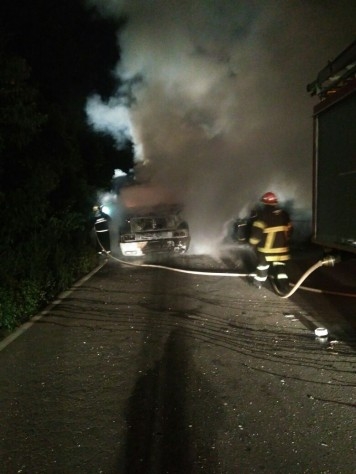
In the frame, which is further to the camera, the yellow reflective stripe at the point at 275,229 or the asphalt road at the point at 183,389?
the yellow reflective stripe at the point at 275,229

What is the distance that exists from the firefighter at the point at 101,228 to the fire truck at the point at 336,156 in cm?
700

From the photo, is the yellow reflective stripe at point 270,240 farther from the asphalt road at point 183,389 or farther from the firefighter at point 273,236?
the asphalt road at point 183,389

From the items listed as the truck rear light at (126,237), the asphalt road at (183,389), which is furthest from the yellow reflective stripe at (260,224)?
the truck rear light at (126,237)

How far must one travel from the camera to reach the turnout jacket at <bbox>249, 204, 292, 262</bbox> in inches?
255

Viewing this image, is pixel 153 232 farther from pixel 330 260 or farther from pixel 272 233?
pixel 330 260

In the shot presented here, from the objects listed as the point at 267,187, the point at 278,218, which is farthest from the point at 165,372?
the point at 267,187

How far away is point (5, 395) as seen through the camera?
3598 millimetres

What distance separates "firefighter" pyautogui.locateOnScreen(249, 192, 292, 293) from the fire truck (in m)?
1.59

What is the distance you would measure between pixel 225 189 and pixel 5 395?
10.2 m

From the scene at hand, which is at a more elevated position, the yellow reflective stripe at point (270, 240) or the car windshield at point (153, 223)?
the car windshield at point (153, 223)

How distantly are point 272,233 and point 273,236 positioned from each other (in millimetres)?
53

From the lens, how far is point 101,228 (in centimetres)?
1101

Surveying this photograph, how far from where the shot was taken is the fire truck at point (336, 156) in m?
3.89

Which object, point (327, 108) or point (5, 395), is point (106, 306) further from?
point (327, 108)
